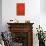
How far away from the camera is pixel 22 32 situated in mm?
5781

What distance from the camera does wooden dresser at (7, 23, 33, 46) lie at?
5.70 metres

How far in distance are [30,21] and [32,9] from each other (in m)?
0.49

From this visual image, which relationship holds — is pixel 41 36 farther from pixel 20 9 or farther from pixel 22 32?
pixel 20 9

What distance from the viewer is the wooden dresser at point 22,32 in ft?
18.7

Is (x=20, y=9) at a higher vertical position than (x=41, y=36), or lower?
higher

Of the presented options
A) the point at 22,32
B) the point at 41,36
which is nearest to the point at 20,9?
the point at 22,32

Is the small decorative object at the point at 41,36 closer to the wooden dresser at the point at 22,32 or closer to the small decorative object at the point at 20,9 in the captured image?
the wooden dresser at the point at 22,32

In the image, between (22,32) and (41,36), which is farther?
(22,32)

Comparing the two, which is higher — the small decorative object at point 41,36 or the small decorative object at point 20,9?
the small decorative object at point 20,9

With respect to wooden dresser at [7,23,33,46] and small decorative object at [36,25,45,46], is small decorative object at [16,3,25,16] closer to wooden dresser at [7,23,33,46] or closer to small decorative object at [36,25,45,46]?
wooden dresser at [7,23,33,46]

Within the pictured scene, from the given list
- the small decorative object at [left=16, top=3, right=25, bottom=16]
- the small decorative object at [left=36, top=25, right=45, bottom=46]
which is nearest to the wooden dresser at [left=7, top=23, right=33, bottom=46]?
the small decorative object at [left=36, top=25, right=45, bottom=46]

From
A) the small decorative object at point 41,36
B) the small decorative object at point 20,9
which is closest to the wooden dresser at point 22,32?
the small decorative object at point 41,36

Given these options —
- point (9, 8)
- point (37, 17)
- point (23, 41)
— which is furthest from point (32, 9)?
point (23, 41)

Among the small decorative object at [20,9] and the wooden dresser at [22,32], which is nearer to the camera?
the wooden dresser at [22,32]
